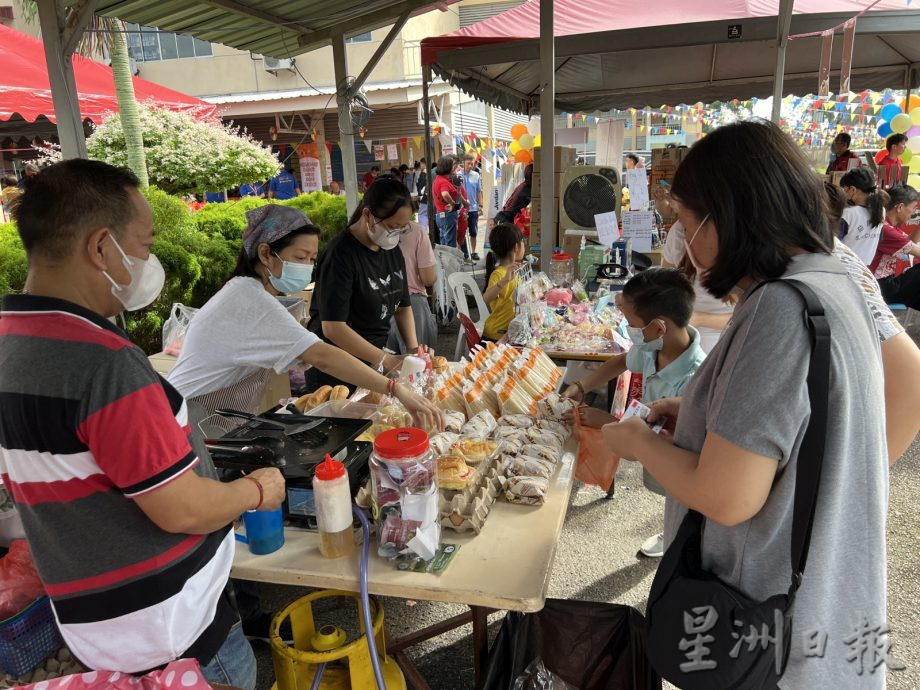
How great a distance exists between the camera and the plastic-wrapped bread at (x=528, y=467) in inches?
79.1

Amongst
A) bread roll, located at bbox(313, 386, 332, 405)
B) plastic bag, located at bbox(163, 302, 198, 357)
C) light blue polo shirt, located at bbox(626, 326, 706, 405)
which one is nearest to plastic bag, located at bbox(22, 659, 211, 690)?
bread roll, located at bbox(313, 386, 332, 405)

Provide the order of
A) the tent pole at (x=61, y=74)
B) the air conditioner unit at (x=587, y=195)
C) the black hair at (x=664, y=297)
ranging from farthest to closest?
the air conditioner unit at (x=587, y=195) < the tent pole at (x=61, y=74) < the black hair at (x=664, y=297)

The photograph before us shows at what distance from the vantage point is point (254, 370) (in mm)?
2477

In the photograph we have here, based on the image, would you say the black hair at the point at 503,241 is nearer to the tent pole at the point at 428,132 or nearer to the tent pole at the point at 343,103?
the tent pole at the point at 343,103

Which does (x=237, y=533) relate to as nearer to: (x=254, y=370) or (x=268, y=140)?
(x=254, y=370)

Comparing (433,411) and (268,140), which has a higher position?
(268,140)

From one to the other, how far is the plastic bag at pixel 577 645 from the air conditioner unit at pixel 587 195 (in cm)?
441

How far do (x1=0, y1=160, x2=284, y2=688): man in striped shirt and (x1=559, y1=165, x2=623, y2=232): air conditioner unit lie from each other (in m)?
4.94

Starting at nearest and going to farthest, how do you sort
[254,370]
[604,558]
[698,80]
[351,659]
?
1. [351,659]
2. [254,370]
3. [604,558]
4. [698,80]

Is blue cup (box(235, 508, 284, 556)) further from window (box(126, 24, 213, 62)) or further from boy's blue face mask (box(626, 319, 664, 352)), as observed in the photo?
window (box(126, 24, 213, 62))

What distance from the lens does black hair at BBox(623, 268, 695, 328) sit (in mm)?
2701

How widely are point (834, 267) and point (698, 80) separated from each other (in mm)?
10629

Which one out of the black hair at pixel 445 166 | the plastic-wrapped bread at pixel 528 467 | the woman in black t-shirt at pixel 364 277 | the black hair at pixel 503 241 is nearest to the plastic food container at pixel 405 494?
the plastic-wrapped bread at pixel 528 467

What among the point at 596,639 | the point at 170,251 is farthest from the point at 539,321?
the point at 170,251
